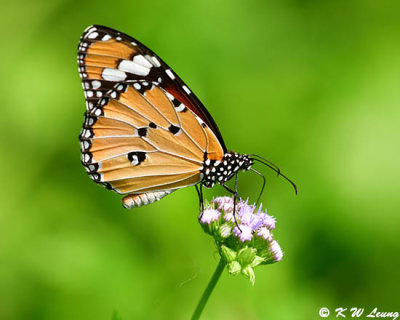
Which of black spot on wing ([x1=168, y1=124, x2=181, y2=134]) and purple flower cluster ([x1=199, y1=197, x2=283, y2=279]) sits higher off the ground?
black spot on wing ([x1=168, y1=124, x2=181, y2=134])

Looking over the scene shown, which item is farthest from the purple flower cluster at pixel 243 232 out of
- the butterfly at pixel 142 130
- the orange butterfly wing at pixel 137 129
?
the orange butterfly wing at pixel 137 129

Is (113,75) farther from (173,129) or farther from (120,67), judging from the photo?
(173,129)

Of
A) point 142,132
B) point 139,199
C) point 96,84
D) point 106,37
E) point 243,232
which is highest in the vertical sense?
point 106,37

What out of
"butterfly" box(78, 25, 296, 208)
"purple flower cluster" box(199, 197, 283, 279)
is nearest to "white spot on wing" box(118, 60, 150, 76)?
"butterfly" box(78, 25, 296, 208)

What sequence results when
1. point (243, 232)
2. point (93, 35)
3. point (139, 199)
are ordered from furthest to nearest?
point (139, 199), point (93, 35), point (243, 232)

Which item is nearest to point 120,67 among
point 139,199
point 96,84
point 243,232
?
point 96,84

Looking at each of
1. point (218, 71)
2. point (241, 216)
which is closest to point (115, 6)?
point (218, 71)

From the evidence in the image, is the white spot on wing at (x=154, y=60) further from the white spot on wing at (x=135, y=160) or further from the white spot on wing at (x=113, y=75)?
the white spot on wing at (x=135, y=160)

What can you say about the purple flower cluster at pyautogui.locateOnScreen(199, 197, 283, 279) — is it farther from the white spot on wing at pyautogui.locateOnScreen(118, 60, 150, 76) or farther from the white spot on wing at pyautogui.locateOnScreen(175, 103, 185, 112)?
the white spot on wing at pyautogui.locateOnScreen(118, 60, 150, 76)

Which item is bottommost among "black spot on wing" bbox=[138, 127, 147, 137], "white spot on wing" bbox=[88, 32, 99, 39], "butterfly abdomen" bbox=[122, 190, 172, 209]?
"butterfly abdomen" bbox=[122, 190, 172, 209]
